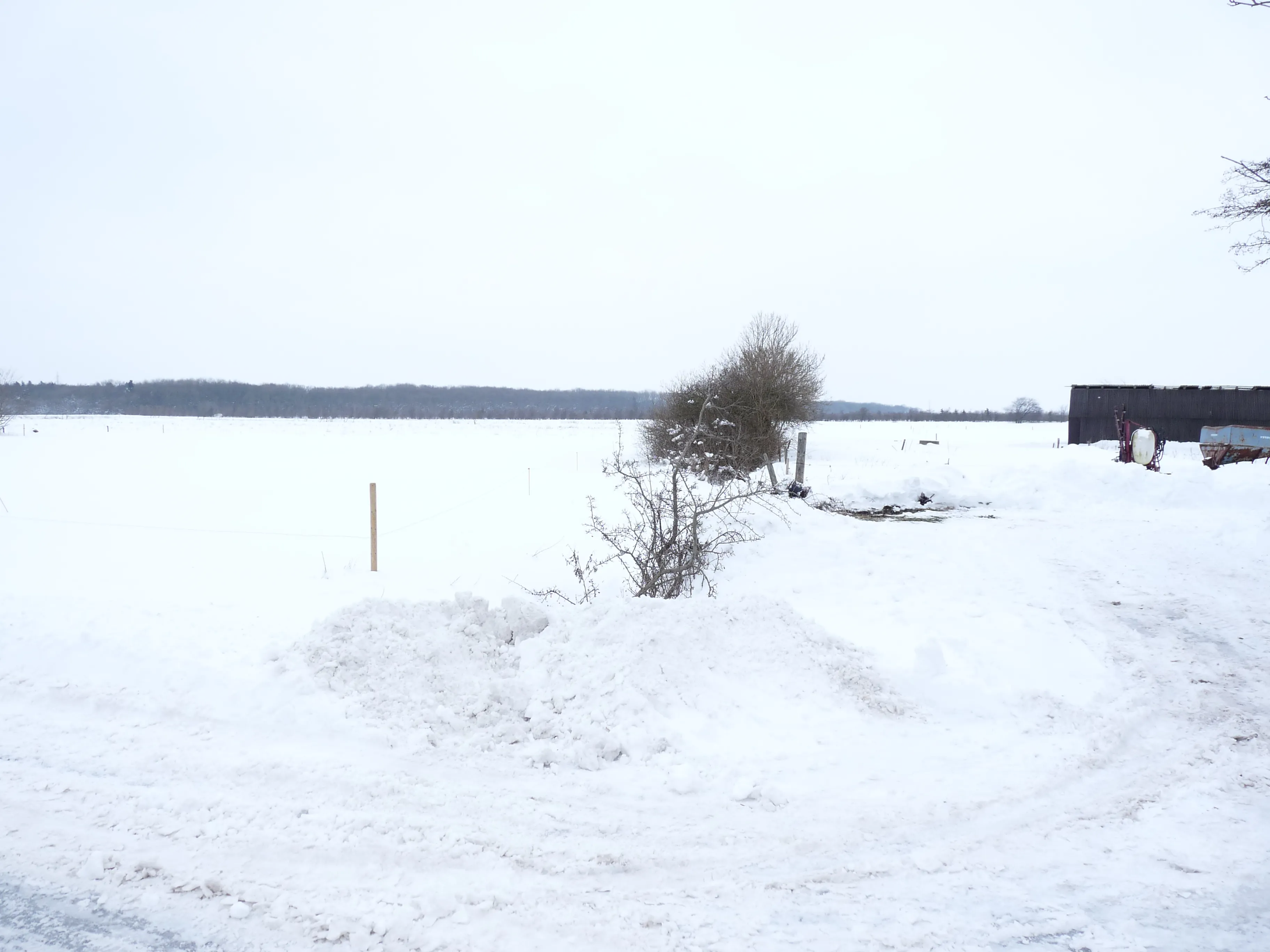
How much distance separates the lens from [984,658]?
6594 millimetres

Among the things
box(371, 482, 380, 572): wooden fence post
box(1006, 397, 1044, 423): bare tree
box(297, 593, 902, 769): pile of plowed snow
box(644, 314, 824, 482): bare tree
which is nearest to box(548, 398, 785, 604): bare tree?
box(297, 593, 902, 769): pile of plowed snow

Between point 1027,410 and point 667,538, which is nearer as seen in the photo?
point 667,538

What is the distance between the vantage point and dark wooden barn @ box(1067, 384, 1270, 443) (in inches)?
1390

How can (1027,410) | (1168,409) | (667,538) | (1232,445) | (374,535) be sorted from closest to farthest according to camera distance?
(667,538) → (374,535) → (1232,445) → (1168,409) → (1027,410)

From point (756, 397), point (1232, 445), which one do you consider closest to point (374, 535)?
point (756, 397)

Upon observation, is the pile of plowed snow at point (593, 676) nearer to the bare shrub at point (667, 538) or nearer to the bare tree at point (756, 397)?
the bare shrub at point (667, 538)

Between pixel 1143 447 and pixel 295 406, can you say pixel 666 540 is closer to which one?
pixel 1143 447

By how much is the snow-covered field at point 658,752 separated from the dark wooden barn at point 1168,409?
3096 cm

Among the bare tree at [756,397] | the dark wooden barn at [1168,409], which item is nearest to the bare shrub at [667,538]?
the bare tree at [756,397]

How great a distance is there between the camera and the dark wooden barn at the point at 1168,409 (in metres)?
35.3

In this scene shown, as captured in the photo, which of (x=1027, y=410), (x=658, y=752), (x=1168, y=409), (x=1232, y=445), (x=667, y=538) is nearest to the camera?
(x=658, y=752)

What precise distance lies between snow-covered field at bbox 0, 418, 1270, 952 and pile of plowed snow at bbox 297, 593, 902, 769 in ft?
0.09

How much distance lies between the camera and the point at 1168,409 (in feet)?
119

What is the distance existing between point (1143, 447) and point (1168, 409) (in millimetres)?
19568
